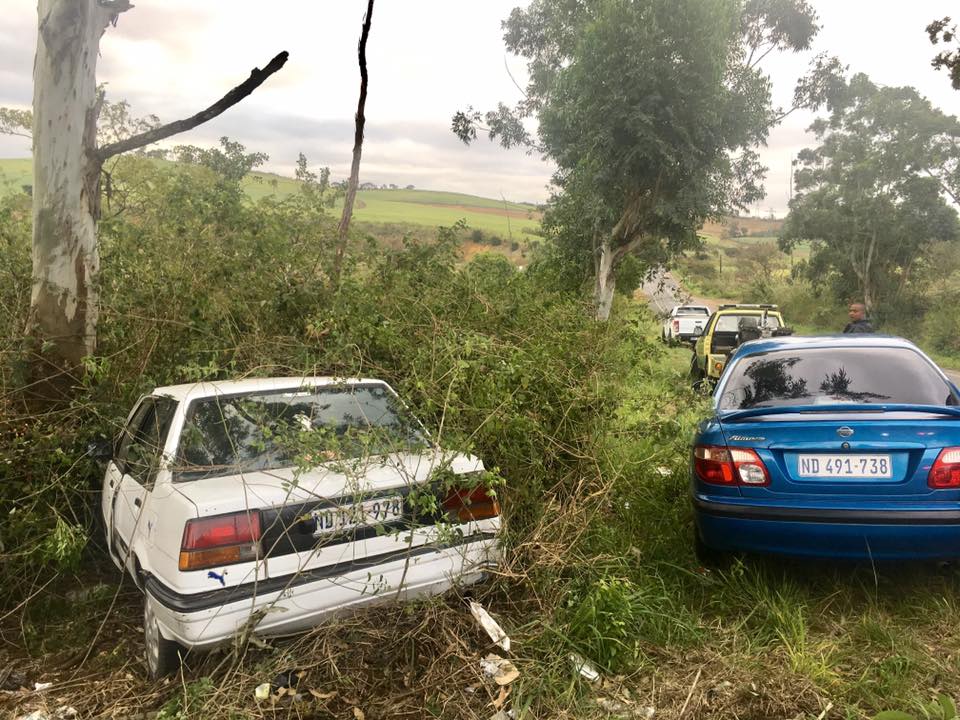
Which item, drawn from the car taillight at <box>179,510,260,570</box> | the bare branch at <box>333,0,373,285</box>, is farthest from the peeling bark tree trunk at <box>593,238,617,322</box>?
the car taillight at <box>179,510,260,570</box>

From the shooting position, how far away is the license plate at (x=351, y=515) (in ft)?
9.95

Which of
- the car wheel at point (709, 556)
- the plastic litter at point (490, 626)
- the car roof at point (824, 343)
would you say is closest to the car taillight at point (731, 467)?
the car wheel at point (709, 556)

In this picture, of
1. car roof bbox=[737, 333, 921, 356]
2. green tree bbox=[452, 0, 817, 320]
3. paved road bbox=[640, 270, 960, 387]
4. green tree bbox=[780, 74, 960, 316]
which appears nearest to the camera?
car roof bbox=[737, 333, 921, 356]

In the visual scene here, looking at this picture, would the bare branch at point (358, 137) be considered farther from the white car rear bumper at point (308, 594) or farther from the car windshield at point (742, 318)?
the car windshield at point (742, 318)

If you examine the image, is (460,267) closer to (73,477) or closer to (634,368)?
(634,368)

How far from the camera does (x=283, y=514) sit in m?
2.94

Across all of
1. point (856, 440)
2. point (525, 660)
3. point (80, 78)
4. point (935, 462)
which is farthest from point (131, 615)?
point (935, 462)

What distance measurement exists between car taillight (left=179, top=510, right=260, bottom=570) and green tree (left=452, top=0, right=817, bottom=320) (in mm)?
11074

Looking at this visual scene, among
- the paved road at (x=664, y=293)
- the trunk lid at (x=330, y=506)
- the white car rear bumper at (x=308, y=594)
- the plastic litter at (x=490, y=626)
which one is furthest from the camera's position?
the paved road at (x=664, y=293)

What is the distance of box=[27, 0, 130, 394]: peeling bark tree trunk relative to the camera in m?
4.89

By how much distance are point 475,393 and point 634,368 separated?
4.88 ft

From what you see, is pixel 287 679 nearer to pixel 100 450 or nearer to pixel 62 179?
pixel 100 450

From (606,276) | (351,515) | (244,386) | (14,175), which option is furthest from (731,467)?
(606,276)

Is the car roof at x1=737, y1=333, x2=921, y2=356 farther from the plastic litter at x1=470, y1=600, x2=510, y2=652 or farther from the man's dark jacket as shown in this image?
the man's dark jacket
